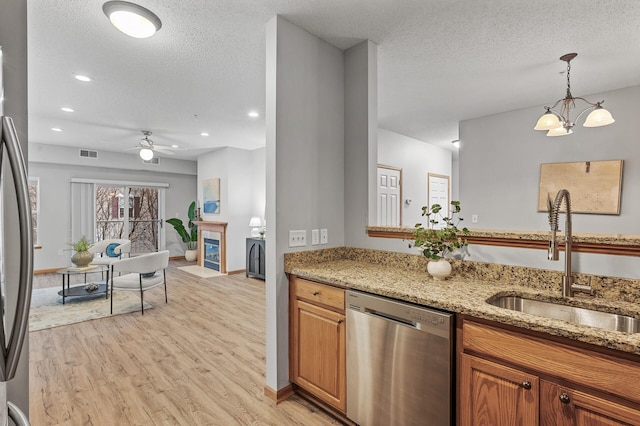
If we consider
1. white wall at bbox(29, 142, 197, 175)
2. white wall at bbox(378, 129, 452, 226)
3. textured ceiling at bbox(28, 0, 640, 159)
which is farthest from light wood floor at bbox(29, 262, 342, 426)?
white wall at bbox(29, 142, 197, 175)

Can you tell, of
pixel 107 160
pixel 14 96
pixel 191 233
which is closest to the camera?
pixel 14 96

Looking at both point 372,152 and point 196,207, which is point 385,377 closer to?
point 372,152

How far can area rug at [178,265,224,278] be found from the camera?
20.7 ft

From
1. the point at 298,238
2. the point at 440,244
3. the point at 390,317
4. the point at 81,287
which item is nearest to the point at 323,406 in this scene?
the point at 390,317

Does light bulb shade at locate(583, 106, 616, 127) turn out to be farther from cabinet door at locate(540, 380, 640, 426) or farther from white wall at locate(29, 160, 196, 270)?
white wall at locate(29, 160, 196, 270)

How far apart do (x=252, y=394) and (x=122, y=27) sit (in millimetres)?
2701

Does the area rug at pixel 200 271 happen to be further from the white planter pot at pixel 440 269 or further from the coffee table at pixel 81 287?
the white planter pot at pixel 440 269

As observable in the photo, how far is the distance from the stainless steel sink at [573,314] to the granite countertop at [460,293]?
29mm

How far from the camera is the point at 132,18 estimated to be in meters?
2.11

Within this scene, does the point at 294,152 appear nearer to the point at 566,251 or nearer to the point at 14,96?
the point at 14,96

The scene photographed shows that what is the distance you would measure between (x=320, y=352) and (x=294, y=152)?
1.37m

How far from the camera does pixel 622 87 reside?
3.59 m

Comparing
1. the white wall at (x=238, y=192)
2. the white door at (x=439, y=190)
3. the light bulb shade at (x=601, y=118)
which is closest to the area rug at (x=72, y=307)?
the white wall at (x=238, y=192)

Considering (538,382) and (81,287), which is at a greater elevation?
(538,382)
